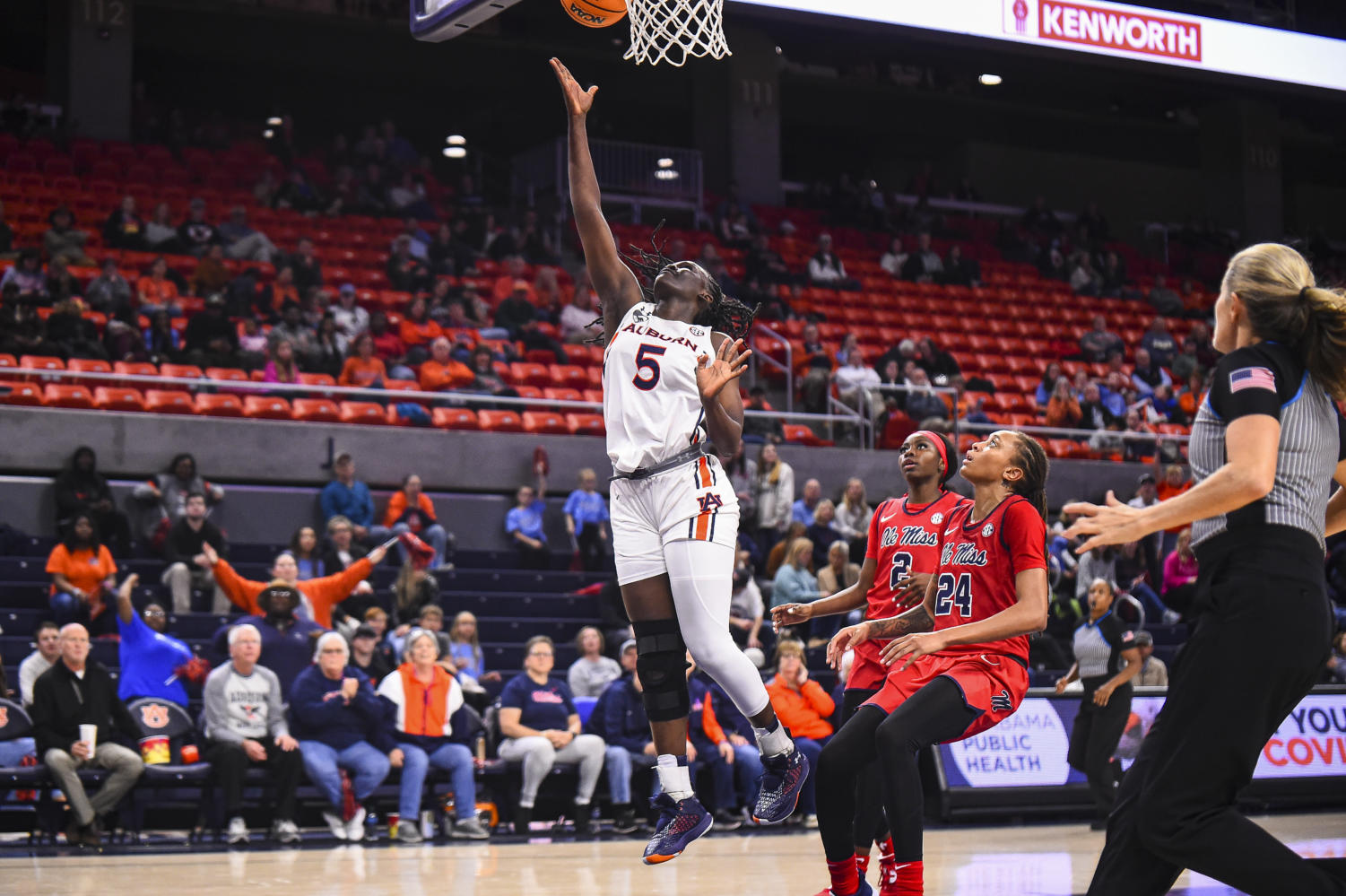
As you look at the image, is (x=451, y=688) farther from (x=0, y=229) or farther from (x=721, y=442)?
(x=0, y=229)

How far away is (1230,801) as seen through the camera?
12.6 ft

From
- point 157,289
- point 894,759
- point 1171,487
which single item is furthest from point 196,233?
point 894,759

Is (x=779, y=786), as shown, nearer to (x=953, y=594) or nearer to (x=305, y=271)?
(x=953, y=594)

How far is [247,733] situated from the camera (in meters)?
10.6

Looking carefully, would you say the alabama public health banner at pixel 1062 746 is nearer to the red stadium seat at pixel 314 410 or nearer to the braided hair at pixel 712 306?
the braided hair at pixel 712 306

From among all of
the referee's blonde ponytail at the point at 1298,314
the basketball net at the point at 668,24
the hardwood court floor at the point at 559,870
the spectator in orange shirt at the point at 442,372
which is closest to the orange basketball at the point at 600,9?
the basketball net at the point at 668,24

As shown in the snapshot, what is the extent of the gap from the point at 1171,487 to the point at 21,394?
1305 cm

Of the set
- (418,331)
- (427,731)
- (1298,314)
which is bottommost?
(427,731)

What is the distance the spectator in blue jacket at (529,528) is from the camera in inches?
609

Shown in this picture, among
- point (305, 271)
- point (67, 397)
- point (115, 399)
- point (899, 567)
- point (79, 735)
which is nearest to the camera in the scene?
point (899, 567)

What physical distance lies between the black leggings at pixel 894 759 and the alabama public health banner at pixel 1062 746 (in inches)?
257

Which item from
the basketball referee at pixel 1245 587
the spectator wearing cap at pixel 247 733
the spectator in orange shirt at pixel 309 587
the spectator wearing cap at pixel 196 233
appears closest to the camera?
the basketball referee at pixel 1245 587

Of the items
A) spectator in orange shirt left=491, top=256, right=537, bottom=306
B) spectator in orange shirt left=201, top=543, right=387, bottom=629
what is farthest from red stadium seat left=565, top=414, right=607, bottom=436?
spectator in orange shirt left=201, top=543, right=387, bottom=629

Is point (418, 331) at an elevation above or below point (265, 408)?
above
